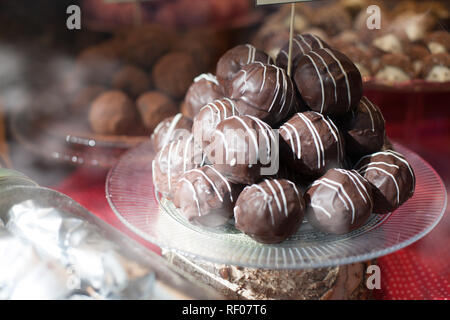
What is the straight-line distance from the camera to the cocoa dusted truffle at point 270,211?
976mm

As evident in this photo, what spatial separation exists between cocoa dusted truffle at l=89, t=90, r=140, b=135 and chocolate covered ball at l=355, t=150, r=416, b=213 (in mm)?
1020

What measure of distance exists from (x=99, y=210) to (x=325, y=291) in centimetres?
75

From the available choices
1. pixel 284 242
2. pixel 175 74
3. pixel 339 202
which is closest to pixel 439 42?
pixel 339 202

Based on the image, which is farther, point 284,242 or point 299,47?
point 299,47

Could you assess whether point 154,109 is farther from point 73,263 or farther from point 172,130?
point 73,263

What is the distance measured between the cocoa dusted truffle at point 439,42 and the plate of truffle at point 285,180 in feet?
1.21

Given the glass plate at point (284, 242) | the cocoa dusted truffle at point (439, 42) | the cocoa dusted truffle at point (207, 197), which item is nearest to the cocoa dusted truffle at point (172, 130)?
the glass plate at point (284, 242)

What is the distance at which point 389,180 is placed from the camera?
110 centimetres

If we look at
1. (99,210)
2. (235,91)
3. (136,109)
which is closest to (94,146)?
(136,109)

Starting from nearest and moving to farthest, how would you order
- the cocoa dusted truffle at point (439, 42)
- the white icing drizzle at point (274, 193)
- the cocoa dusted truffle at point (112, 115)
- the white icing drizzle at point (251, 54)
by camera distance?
the white icing drizzle at point (274, 193) < the white icing drizzle at point (251, 54) < the cocoa dusted truffle at point (439, 42) < the cocoa dusted truffle at point (112, 115)

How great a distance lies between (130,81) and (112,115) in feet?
0.57

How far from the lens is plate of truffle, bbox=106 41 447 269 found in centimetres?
99

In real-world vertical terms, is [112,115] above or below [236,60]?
below

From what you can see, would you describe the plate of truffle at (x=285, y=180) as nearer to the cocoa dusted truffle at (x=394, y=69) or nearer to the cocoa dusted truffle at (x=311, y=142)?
the cocoa dusted truffle at (x=311, y=142)
